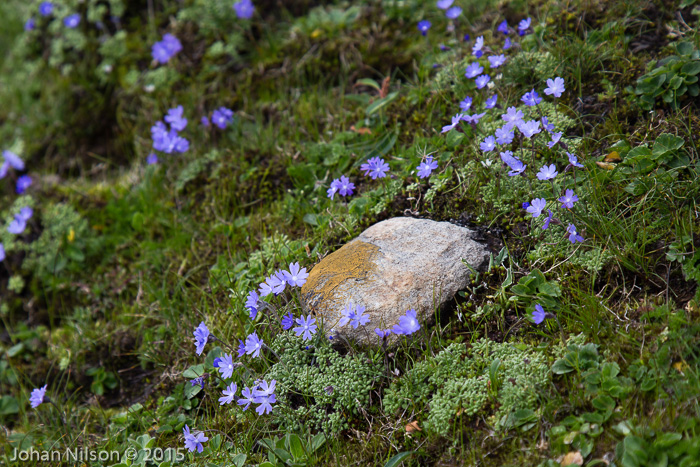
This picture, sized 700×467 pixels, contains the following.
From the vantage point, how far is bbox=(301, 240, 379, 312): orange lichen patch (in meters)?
2.56

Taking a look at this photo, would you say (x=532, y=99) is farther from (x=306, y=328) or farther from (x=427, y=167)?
(x=306, y=328)

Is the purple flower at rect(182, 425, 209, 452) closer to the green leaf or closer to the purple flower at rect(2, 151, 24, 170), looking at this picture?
the green leaf

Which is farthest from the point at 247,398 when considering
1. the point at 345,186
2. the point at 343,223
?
the point at 345,186

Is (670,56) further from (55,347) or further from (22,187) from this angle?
(22,187)

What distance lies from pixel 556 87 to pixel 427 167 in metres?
0.84

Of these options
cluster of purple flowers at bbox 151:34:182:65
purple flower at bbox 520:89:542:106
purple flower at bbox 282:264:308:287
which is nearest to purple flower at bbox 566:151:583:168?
purple flower at bbox 520:89:542:106

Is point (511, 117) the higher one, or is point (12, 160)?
point (12, 160)

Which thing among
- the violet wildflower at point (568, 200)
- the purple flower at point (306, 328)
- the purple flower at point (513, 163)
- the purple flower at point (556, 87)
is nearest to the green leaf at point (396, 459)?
the purple flower at point (306, 328)

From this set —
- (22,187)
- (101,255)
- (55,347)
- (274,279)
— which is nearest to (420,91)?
(274,279)

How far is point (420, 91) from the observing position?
3461 millimetres

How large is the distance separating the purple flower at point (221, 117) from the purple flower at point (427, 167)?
163 cm

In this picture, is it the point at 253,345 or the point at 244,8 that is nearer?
the point at 253,345

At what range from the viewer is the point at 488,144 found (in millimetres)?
2744

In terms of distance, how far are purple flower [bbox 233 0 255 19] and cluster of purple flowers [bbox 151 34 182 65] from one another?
58 cm
